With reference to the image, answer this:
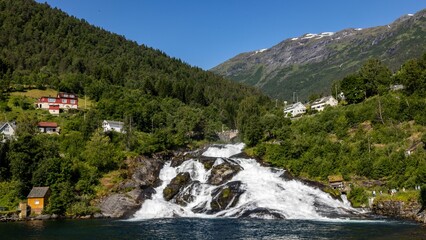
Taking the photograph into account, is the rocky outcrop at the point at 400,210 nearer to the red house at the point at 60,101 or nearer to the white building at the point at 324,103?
the white building at the point at 324,103

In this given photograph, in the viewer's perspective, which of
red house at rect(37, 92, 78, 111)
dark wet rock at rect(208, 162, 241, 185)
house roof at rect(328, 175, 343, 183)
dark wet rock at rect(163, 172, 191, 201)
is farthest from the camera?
red house at rect(37, 92, 78, 111)

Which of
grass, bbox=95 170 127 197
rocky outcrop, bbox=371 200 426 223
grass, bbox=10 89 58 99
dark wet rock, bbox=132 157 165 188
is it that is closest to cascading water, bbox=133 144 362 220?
dark wet rock, bbox=132 157 165 188

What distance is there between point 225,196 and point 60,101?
3191 inches

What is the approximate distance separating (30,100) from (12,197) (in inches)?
2605

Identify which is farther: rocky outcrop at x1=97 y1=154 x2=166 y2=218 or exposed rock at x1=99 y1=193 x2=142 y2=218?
rocky outcrop at x1=97 y1=154 x2=166 y2=218

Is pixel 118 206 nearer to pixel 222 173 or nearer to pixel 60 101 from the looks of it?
pixel 222 173

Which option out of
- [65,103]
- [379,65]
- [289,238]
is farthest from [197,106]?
[289,238]

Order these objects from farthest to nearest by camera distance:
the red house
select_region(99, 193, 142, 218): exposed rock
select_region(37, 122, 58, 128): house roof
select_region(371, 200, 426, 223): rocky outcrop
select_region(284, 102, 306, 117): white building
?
select_region(284, 102, 306, 117): white building < the red house < select_region(37, 122, 58, 128): house roof < select_region(99, 193, 142, 218): exposed rock < select_region(371, 200, 426, 223): rocky outcrop

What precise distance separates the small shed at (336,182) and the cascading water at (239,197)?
466 centimetres

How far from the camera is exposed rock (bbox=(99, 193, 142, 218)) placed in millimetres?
68562

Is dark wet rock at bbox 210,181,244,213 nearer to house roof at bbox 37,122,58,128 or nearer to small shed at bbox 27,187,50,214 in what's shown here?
small shed at bbox 27,187,50,214

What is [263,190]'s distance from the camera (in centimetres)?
7156

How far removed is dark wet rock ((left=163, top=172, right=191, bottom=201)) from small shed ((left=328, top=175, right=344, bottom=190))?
1097 inches

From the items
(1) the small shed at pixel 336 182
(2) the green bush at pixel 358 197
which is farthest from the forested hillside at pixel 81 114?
(2) the green bush at pixel 358 197
